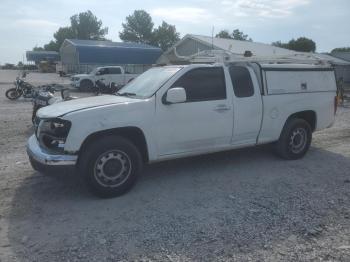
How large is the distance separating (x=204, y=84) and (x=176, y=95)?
31.1 inches

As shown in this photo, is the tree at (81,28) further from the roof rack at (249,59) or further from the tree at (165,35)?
the roof rack at (249,59)

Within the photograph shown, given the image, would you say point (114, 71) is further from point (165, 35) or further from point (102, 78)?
point (165, 35)

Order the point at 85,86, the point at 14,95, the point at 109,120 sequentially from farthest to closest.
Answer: the point at 85,86 < the point at 14,95 < the point at 109,120

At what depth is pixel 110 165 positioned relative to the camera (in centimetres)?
483

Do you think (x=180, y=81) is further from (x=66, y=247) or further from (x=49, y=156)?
A: (x=66, y=247)

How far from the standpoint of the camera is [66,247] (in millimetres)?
3684

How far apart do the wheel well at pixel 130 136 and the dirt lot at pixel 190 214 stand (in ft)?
1.71

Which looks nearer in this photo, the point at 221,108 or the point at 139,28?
the point at 221,108

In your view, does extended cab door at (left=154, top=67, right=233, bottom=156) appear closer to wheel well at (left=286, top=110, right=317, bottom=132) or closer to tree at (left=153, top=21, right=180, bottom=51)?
wheel well at (left=286, top=110, right=317, bottom=132)

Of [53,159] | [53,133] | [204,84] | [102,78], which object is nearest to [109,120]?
[53,133]

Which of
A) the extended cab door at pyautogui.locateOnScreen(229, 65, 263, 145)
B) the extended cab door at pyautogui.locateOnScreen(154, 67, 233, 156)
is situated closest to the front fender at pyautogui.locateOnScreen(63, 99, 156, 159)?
the extended cab door at pyautogui.locateOnScreen(154, 67, 233, 156)

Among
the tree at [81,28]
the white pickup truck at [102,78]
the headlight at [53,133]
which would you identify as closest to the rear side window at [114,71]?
the white pickup truck at [102,78]

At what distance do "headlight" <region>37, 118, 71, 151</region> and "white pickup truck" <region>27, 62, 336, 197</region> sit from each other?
0.5 inches

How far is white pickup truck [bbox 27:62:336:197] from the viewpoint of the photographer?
469cm
